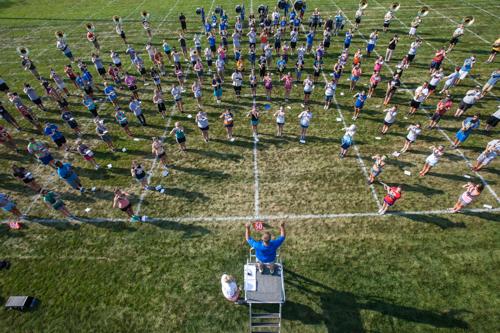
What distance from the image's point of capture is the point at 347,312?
7527 mm

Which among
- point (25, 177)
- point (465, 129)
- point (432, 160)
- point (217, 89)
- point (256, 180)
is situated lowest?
point (25, 177)

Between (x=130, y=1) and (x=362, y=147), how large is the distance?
3934 centimetres

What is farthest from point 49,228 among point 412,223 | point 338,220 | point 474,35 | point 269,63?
point 474,35

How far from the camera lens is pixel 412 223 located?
9.55m

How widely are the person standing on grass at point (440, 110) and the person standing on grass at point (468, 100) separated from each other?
2.62ft

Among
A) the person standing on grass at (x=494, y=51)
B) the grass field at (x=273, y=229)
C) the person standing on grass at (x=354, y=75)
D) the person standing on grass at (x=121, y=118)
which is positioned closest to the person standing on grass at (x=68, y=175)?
the grass field at (x=273, y=229)

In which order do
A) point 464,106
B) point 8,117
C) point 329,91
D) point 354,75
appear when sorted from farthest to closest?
point 354,75
point 8,117
point 329,91
point 464,106

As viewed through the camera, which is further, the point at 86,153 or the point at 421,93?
the point at 421,93

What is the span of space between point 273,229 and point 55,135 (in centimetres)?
1170

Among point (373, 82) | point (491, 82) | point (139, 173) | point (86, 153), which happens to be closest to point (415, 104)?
point (373, 82)

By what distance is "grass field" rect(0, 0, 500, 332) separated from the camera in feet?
25.1

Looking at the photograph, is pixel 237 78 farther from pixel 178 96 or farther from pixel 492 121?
pixel 492 121

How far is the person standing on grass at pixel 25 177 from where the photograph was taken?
10.8 metres

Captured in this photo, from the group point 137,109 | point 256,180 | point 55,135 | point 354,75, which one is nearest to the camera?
point 256,180
